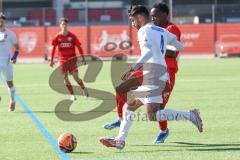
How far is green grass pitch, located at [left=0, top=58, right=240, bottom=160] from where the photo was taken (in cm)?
1027

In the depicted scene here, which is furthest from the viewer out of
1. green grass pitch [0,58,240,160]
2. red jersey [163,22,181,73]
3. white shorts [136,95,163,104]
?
red jersey [163,22,181,73]

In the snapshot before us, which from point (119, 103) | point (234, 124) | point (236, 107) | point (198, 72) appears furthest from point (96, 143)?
point (198, 72)

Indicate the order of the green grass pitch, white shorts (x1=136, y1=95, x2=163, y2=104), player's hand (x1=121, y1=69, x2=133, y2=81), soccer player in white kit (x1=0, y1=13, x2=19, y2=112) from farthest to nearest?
soccer player in white kit (x1=0, y1=13, x2=19, y2=112) < white shorts (x1=136, y1=95, x2=163, y2=104) < player's hand (x1=121, y1=69, x2=133, y2=81) < the green grass pitch

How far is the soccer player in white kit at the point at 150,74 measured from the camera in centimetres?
1023

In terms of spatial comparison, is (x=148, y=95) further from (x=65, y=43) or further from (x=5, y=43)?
(x=65, y=43)

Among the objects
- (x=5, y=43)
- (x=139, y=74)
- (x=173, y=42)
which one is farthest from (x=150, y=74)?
(x=5, y=43)

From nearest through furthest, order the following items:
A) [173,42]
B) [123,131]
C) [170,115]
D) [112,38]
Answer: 1. [123,131]
2. [170,115]
3. [173,42]
4. [112,38]

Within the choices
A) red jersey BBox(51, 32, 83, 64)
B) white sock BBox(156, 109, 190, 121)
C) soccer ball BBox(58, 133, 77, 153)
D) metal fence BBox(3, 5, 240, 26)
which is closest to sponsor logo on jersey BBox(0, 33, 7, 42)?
red jersey BBox(51, 32, 83, 64)

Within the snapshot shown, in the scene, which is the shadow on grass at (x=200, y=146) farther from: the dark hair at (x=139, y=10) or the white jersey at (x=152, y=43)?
the dark hair at (x=139, y=10)

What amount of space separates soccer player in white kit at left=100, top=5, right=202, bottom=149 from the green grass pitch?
1.40 feet

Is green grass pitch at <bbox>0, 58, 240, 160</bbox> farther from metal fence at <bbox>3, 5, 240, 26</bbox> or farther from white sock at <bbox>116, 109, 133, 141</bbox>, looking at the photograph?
metal fence at <bbox>3, 5, 240, 26</bbox>

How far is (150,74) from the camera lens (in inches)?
421

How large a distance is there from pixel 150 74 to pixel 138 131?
7.97ft

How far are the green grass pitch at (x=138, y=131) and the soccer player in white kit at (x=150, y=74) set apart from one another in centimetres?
43
